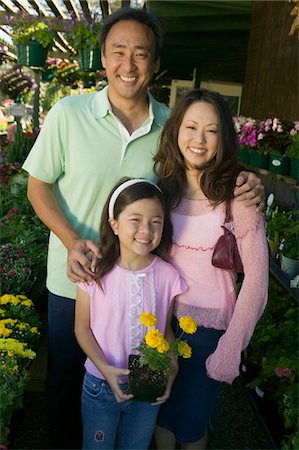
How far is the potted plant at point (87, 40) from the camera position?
17.2ft

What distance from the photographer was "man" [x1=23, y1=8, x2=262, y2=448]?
6.30ft

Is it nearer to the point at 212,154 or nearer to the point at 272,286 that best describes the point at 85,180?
the point at 212,154

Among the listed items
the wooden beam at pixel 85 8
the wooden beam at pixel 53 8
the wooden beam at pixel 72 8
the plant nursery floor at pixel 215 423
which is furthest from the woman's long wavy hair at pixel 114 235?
the wooden beam at pixel 53 8

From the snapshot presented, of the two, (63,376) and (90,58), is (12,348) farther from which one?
(90,58)

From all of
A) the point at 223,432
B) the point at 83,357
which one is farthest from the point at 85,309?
the point at 223,432

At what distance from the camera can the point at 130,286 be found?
1796 millimetres

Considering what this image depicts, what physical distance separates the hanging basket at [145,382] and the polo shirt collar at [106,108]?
91cm

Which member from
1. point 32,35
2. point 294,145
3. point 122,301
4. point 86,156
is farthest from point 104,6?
point 122,301

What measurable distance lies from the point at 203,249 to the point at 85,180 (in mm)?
507

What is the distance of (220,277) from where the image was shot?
183cm

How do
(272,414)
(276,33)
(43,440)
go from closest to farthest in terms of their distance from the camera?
(43,440), (272,414), (276,33)

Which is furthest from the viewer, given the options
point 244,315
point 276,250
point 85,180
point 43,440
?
point 276,250

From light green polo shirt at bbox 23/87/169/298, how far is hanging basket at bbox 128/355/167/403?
49cm

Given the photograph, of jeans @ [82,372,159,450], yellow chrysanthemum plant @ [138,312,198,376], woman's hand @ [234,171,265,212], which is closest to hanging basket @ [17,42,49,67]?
woman's hand @ [234,171,265,212]
